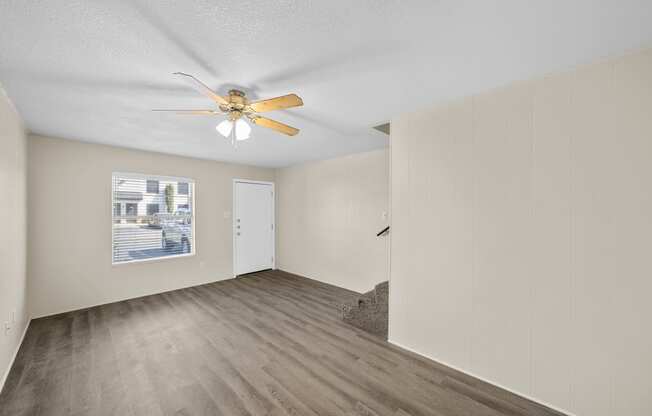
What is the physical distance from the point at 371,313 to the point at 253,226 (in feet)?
10.9

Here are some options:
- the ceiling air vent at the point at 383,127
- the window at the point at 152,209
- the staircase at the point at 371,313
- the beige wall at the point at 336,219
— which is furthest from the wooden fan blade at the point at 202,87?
the window at the point at 152,209

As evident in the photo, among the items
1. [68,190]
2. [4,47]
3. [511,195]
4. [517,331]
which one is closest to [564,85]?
[511,195]

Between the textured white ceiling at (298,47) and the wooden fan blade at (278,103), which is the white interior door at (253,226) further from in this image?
the wooden fan blade at (278,103)

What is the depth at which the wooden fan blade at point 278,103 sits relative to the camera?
1652mm

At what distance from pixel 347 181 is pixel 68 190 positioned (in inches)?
158

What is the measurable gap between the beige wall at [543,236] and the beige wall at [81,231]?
3955mm

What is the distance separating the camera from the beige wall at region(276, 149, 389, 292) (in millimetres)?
3941

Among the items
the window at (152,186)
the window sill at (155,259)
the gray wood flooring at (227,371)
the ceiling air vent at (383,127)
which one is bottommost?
the gray wood flooring at (227,371)

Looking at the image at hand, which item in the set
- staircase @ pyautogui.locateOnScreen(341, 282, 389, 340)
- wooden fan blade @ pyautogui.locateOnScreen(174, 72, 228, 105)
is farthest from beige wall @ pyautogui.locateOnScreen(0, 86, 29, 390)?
staircase @ pyautogui.locateOnScreen(341, 282, 389, 340)

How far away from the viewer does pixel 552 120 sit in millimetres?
1718

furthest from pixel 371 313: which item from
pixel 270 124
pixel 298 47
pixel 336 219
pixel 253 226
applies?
pixel 253 226

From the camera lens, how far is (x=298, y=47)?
4.75 feet

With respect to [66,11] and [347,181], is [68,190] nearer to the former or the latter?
[66,11]

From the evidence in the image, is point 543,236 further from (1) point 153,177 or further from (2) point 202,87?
(1) point 153,177
